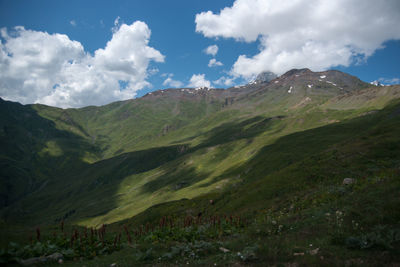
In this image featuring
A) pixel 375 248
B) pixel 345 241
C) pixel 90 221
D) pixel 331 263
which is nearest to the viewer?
pixel 331 263

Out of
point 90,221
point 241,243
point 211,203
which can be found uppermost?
point 241,243

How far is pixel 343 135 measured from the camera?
5719 inches

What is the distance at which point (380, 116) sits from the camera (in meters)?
189

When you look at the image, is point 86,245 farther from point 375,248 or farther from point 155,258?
point 375,248

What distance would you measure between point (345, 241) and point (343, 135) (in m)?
155

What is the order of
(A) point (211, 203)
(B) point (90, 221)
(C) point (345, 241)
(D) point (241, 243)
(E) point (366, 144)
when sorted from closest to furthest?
(C) point (345, 241) → (D) point (241, 243) → (E) point (366, 144) → (A) point (211, 203) → (B) point (90, 221)

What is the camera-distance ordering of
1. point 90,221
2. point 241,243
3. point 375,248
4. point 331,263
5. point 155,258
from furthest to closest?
point 90,221 → point 241,243 → point 155,258 → point 375,248 → point 331,263

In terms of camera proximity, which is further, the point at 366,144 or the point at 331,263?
the point at 366,144

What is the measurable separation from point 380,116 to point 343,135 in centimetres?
7216

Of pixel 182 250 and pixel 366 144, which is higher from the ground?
pixel 366 144

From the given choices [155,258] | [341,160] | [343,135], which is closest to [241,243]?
[155,258]

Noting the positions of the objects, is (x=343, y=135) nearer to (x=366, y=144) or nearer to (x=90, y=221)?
(x=366, y=144)

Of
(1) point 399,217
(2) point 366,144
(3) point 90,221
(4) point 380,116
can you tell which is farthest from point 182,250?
(4) point 380,116

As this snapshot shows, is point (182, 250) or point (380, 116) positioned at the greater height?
point (380, 116)
